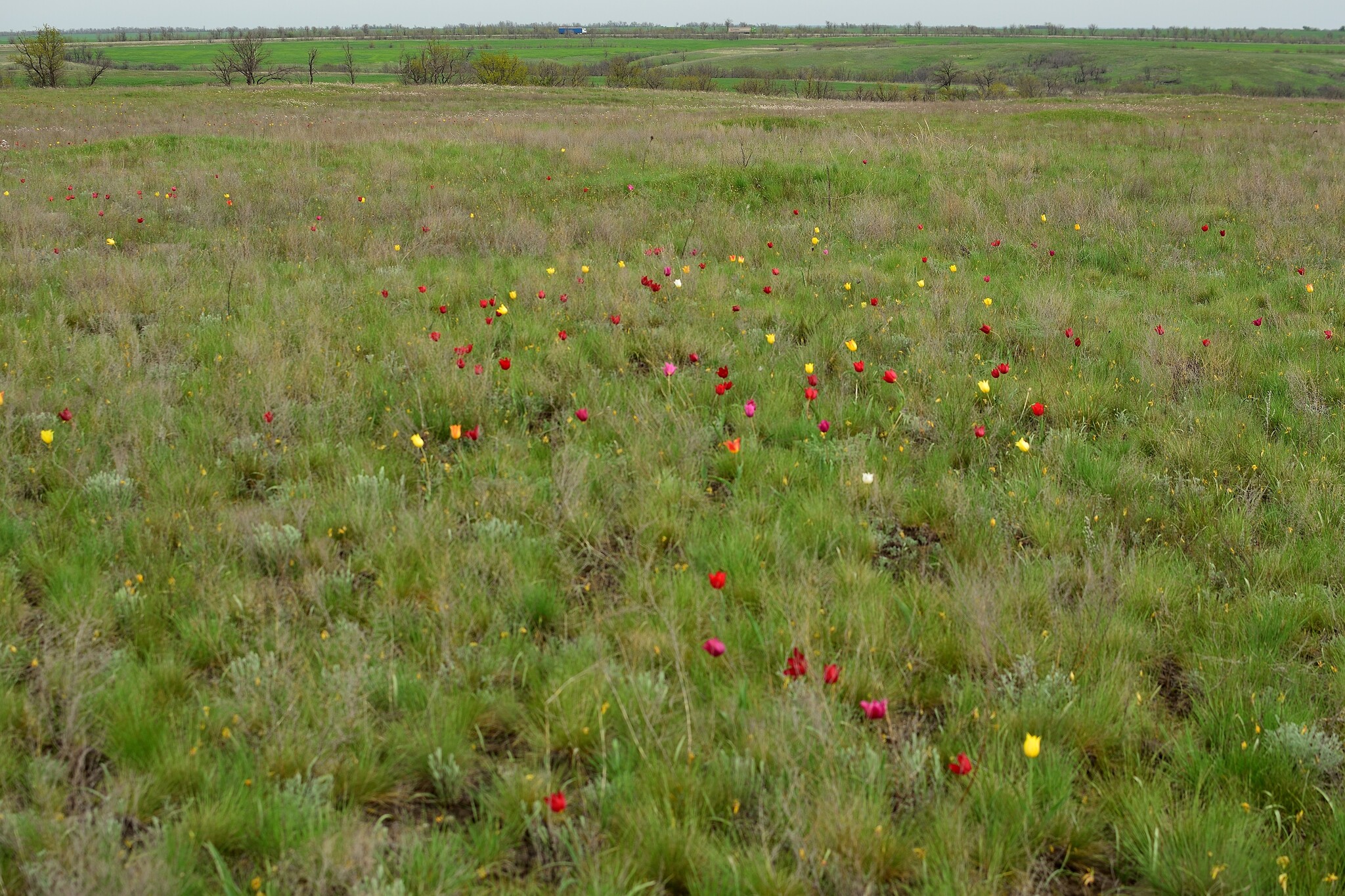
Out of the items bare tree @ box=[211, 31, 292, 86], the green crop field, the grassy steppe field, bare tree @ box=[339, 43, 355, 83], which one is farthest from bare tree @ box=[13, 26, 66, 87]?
the grassy steppe field

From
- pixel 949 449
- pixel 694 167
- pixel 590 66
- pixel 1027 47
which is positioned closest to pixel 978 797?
pixel 949 449

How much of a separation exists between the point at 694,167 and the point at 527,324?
7642 mm

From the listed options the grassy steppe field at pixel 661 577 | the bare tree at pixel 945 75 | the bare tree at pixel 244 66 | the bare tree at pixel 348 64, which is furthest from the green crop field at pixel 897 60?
the grassy steppe field at pixel 661 577

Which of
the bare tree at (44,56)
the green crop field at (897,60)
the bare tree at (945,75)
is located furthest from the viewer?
the green crop field at (897,60)

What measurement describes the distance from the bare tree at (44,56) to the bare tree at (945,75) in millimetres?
77628

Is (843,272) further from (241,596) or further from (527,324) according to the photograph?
(241,596)

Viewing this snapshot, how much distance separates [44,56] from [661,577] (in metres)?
78.5

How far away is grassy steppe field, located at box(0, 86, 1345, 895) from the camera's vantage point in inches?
84.4

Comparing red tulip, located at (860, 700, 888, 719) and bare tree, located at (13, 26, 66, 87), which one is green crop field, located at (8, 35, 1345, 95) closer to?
bare tree, located at (13, 26, 66, 87)

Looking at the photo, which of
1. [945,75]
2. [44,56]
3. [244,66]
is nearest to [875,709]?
[44,56]

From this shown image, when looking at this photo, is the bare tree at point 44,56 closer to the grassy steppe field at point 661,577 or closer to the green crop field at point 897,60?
the green crop field at point 897,60

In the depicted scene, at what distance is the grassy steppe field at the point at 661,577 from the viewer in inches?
84.4

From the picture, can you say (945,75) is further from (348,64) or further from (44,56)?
(44,56)

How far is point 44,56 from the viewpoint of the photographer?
59.9 meters
